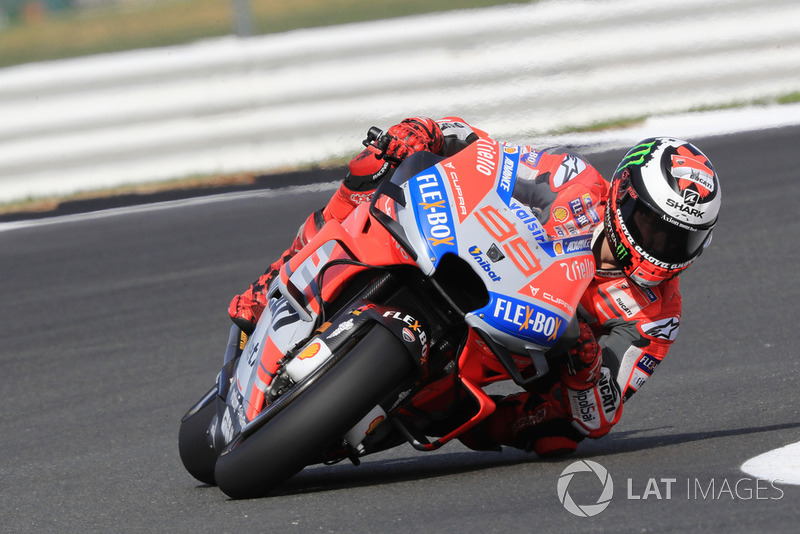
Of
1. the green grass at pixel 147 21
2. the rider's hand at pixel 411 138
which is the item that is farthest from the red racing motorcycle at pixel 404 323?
the green grass at pixel 147 21

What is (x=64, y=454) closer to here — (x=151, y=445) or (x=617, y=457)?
(x=151, y=445)

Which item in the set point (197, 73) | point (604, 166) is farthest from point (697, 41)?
point (197, 73)

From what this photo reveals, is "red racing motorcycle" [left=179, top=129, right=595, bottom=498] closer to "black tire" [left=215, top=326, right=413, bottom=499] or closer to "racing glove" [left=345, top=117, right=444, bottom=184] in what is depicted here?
"black tire" [left=215, top=326, right=413, bottom=499]

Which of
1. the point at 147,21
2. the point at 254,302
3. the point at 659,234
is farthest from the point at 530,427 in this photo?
the point at 147,21

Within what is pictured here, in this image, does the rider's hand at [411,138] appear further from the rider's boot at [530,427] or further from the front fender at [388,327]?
the rider's boot at [530,427]

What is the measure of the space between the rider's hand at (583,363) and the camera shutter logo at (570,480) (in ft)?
0.93

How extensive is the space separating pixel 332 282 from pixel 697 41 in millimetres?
7043

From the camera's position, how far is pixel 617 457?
4.32m

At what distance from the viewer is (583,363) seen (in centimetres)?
397

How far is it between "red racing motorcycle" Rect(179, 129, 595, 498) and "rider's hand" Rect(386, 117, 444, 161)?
120 mm

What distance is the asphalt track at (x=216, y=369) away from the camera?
3600mm

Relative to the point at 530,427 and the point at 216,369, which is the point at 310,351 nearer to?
the point at 530,427

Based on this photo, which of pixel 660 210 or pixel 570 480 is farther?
pixel 660 210

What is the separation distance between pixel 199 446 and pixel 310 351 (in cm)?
90
